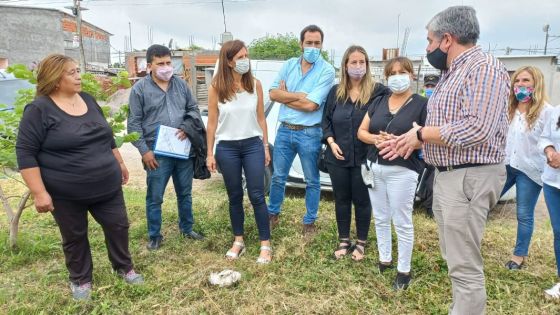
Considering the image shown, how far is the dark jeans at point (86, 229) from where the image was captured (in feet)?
9.26

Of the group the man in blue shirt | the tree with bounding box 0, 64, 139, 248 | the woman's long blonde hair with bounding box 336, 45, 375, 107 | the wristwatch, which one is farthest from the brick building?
the wristwatch

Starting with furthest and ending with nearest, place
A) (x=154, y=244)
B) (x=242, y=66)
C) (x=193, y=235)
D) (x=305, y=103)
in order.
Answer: (x=193, y=235), (x=154, y=244), (x=305, y=103), (x=242, y=66)

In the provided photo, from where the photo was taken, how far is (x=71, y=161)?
270 centimetres

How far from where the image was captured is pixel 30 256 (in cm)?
360

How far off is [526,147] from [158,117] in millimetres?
3112

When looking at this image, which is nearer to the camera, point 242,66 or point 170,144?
point 242,66

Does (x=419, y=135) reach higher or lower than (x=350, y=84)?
lower

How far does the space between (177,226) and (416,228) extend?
2.51 m

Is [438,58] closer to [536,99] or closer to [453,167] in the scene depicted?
[453,167]

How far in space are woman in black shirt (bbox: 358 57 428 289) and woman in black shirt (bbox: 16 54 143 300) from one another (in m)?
1.87

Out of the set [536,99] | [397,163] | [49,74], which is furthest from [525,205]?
[49,74]

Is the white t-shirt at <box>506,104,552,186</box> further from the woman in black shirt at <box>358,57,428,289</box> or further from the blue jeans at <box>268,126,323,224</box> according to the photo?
the blue jeans at <box>268,126,323,224</box>

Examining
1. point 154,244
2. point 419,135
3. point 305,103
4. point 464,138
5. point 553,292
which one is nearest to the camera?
point 464,138

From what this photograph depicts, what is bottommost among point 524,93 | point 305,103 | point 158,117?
point 158,117
